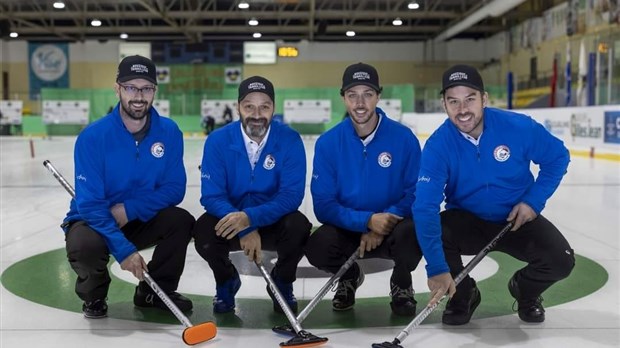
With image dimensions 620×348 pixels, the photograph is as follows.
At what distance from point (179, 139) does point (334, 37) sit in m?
30.7

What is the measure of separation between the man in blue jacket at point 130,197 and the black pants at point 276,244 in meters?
0.12

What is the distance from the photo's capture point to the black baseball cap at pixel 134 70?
3.10 meters

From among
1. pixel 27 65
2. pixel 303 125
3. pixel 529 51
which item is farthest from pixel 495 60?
pixel 27 65

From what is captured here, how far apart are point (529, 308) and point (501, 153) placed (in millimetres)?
719

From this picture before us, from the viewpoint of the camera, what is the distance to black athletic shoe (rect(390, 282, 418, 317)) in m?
3.14

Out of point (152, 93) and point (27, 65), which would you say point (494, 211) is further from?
point (27, 65)

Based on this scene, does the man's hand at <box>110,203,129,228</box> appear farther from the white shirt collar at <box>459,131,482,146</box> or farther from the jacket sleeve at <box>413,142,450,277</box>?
the white shirt collar at <box>459,131,482,146</box>

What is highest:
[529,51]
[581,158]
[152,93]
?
[529,51]

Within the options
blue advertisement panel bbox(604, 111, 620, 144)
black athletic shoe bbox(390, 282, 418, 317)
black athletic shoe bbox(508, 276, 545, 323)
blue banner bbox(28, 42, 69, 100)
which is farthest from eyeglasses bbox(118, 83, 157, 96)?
blue banner bbox(28, 42, 69, 100)

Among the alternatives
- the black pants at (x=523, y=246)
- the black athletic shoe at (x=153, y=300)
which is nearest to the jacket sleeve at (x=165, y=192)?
the black athletic shoe at (x=153, y=300)

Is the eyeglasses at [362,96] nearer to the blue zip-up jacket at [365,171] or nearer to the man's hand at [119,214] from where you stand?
the blue zip-up jacket at [365,171]

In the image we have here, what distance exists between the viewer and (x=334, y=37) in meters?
33.2

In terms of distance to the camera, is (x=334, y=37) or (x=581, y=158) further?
(x=334, y=37)

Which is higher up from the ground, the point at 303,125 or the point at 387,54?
the point at 387,54
